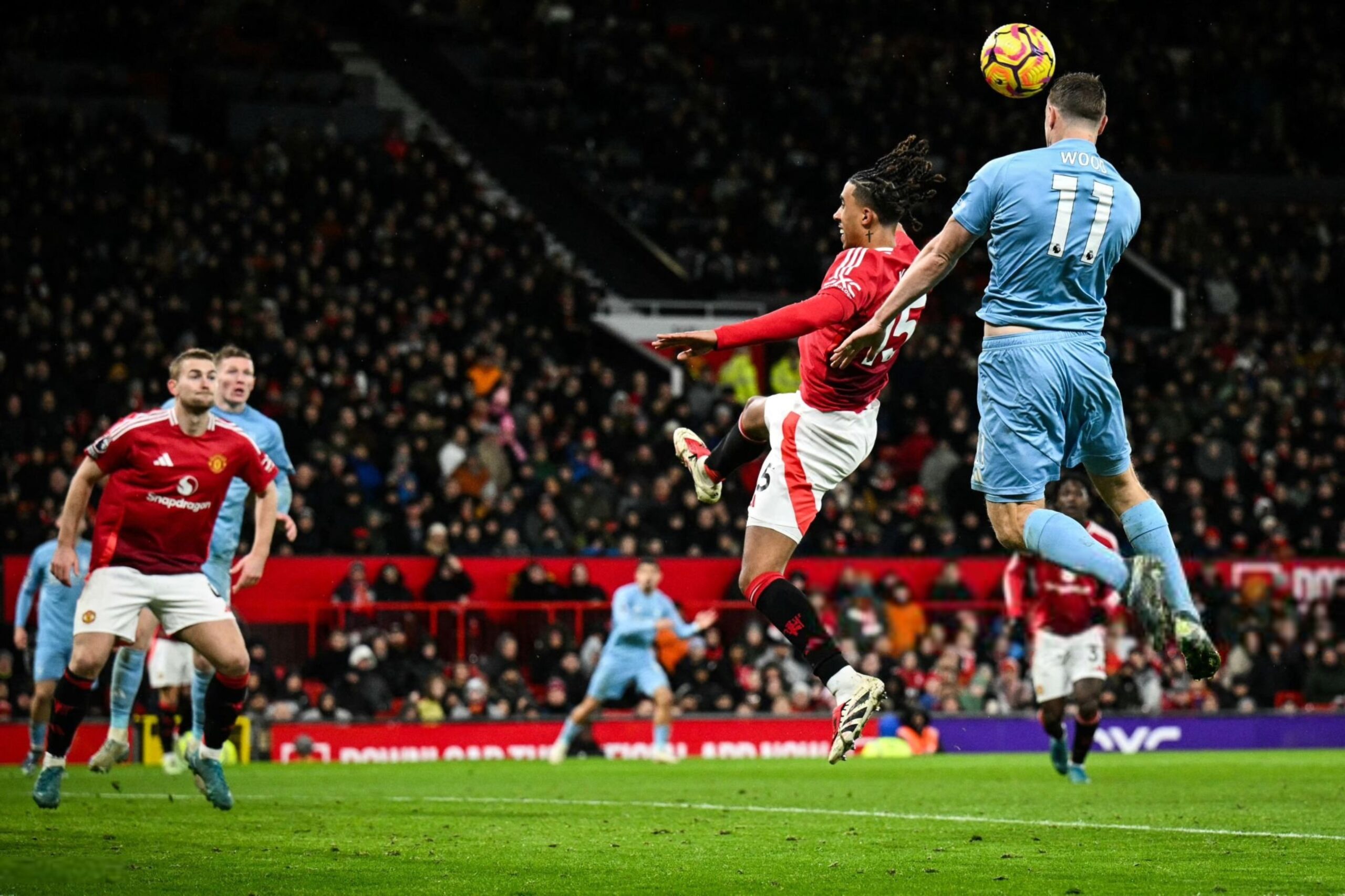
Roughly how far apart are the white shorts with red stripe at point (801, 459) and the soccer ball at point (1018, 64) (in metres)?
1.76

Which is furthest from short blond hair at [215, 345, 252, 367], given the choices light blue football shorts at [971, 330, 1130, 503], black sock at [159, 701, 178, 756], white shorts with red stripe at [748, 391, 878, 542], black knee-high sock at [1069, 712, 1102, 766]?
black knee-high sock at [1069, 712, 1102, 766]

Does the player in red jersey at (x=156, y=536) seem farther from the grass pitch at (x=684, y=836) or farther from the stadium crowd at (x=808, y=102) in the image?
the stadium crowd at (x=808, y=102)

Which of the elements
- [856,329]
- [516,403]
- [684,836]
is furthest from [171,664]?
[856,329]

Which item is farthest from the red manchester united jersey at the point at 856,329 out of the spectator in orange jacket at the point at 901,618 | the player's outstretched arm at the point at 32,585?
the spectator in orange jacket at the point at 901,618

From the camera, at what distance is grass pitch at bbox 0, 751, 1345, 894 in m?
7.37

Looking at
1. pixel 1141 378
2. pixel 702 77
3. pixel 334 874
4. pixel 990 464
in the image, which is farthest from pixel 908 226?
pixel 702 77

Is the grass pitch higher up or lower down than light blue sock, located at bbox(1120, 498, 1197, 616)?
lower down

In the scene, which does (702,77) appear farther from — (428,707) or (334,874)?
(334,874)

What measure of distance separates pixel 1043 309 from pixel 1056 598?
25.3ft

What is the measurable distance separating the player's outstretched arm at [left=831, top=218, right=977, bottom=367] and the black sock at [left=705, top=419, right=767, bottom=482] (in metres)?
1.63

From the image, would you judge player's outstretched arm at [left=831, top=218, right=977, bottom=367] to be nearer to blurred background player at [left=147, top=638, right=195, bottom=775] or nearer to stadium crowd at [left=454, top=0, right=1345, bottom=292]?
blurred background player at [left=147, top=638, right=195, bottom=775]

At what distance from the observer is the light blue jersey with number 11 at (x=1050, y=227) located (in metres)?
8.09

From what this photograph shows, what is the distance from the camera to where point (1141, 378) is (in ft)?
96.2

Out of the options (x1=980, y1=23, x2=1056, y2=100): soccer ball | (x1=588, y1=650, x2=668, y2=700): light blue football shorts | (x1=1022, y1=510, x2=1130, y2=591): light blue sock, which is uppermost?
(x1=980, y1=23, x2=1056, y2=100): soccer ball
